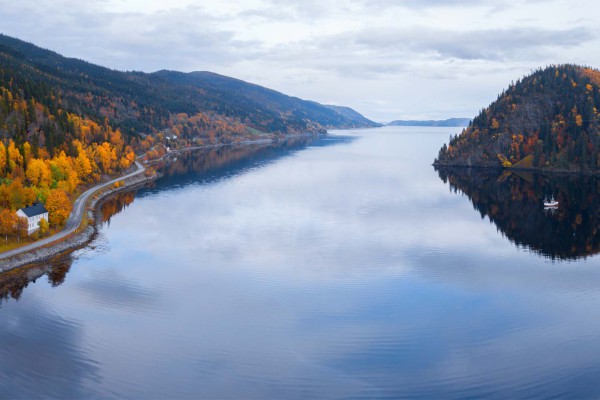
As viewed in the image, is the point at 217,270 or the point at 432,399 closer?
the point at 432,399

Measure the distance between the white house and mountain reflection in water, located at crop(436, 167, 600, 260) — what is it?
60.0 meters

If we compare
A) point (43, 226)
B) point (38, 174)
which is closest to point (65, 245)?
point (43, 226)

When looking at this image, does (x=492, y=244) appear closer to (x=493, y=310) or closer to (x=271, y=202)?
(x=493, y=310)

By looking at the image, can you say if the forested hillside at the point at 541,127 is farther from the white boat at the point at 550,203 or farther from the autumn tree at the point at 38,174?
the autumn tree at the point at 38,174

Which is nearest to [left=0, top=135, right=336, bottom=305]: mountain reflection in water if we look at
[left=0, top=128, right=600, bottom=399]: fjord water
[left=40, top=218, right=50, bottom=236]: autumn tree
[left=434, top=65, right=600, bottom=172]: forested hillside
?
[left=0, top=128, right=600, bottom=399]: fjord water

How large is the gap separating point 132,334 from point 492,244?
46.4 meters

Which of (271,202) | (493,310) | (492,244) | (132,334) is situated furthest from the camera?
(271,202)

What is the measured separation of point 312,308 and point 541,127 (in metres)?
137

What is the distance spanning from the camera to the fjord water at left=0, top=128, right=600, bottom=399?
108ft

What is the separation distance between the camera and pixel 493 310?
43688 millimetres

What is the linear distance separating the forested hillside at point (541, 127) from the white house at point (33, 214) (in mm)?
127261

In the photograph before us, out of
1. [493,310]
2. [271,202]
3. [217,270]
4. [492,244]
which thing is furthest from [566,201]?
[217,270]

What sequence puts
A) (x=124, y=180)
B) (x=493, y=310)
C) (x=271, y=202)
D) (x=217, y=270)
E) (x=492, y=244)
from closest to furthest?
(x=493, y=310)
(x=217, y=270)
(x=492, y=244)
(x=271, y=202)
(x=124, y=180)

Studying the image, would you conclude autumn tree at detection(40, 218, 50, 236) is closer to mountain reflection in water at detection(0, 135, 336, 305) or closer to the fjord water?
mountain reflection in water at detection(0, 135, 336, 305)
